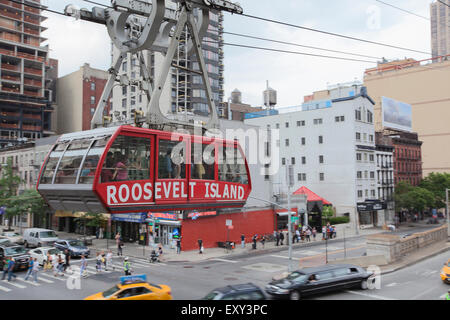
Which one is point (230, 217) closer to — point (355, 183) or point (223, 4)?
point (355, 183)

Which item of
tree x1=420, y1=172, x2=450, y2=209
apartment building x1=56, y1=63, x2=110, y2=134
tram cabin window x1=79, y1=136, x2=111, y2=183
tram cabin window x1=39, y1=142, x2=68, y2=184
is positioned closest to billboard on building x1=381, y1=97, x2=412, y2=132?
tree x1=420, y1=172, x2=450, y2=209

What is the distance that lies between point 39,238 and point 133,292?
26.5m

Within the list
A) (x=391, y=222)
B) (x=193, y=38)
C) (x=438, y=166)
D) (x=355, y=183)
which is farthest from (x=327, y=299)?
(x=438, y=166)

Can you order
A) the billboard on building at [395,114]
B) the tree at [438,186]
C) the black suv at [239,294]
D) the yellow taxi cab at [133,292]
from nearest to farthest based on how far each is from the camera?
the black suv at [239,294], the yellow taxi cab at [133,292], the tree at [438,186], the billboard on building at [395,114]

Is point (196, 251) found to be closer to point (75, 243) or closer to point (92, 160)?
point (75, 243)

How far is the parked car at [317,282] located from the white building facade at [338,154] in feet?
122

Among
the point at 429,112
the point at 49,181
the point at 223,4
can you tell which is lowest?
the point at 49,181

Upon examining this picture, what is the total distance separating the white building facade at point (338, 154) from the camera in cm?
6019

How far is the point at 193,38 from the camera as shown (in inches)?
548

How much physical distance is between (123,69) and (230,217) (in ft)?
138

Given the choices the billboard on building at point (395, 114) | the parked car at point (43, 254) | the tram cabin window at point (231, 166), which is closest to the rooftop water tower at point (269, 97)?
the billboard on building at point (395, 114)

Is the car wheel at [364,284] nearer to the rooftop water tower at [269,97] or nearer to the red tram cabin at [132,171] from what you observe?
the red tram cabin at [132,171]

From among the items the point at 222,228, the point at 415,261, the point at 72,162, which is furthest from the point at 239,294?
the point at 222,228

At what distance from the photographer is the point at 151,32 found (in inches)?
508
